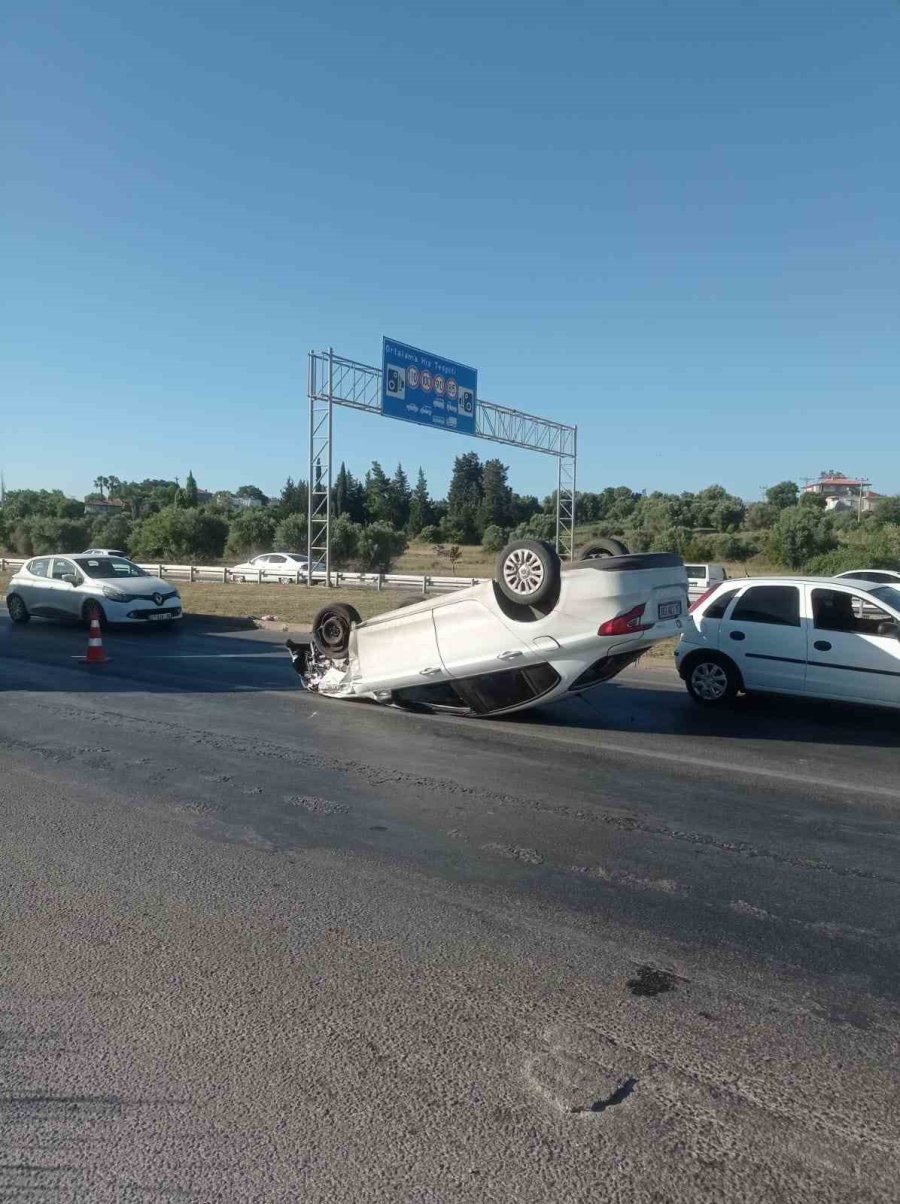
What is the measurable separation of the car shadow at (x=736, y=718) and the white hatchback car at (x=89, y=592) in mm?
9797

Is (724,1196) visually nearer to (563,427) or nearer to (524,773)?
(524,773)

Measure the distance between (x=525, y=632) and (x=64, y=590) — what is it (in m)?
12.4

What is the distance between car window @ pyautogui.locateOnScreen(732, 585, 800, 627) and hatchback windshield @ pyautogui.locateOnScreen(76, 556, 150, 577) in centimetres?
1246

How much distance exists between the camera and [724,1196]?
2592 mm

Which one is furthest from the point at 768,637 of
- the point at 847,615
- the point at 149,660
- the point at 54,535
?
the point at 54,535

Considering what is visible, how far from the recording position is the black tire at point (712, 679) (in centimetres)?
995

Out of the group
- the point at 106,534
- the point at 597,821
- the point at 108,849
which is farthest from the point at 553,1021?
the point at 106,534

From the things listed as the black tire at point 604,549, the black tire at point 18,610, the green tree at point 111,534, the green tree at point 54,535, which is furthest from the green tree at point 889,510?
the black tire at point 604,549

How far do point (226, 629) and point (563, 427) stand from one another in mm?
23088

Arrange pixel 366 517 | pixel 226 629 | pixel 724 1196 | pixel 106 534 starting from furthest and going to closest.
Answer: pixel 366 517 < pixel 106 534 < pixel 226 629 < pixel 724 1196

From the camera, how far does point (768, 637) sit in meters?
9.67

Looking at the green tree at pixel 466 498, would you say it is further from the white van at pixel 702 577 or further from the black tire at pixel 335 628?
the black tire at pixel 335 628

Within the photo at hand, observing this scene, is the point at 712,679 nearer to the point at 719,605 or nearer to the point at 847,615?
the point at 719,605

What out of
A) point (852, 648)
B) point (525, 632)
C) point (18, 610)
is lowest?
point (18, 610)
